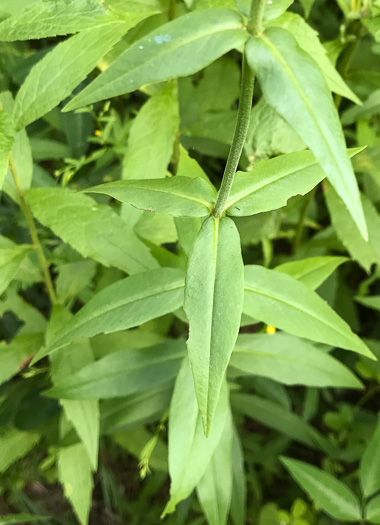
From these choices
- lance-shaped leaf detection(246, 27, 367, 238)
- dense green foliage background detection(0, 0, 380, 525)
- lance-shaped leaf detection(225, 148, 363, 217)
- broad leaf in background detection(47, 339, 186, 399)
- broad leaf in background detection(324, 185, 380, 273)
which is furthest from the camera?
broad leaf in background detection(324, 185, 380, 273)

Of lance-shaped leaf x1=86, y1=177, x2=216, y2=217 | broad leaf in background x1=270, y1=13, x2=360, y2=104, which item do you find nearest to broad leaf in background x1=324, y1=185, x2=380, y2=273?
broad leaf in background x1=270, y1=13, x2=360, y2=104

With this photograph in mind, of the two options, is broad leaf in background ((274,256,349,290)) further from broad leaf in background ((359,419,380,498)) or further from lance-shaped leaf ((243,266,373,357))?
broad leaf in background ((359,419,380,498))

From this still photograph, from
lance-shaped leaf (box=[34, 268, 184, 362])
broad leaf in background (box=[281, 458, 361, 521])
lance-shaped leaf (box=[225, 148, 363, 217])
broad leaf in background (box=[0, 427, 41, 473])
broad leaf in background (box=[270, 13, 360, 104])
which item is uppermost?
broad leaf in background (box=[270, 13, 360, 104])

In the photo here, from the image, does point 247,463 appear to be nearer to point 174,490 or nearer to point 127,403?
point 127,403

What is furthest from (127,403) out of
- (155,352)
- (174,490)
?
(174,490)

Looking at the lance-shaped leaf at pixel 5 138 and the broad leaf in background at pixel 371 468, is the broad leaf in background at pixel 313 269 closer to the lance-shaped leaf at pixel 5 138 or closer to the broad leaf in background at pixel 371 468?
the broad leaf in background at pixel 371 468

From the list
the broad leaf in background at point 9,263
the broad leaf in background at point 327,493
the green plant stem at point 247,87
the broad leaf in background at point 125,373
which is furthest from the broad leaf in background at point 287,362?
the green plant stem at point 247,87

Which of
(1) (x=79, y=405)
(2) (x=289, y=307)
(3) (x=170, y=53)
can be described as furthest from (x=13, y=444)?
(3) (x=170, y=53)
